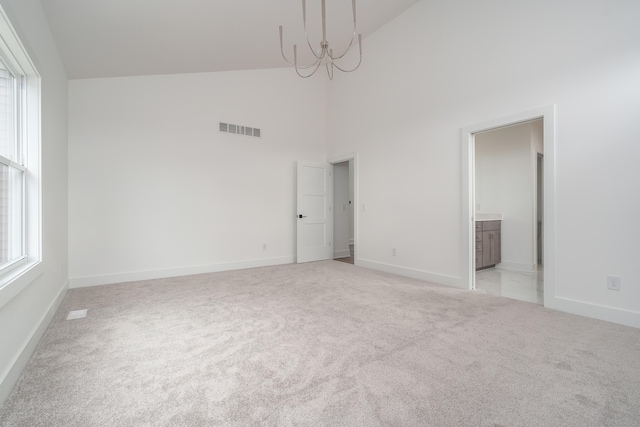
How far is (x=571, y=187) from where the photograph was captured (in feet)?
9.03

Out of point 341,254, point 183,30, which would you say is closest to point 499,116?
point 183,30

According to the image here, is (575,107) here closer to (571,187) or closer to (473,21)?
(571,187)

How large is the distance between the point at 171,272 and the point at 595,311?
5.03 m

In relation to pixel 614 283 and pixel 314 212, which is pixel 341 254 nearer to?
pixel 314 212

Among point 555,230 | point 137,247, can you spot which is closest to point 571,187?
point 555,230

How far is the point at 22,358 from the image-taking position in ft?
5.98

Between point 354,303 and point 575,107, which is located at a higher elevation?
point 575,107

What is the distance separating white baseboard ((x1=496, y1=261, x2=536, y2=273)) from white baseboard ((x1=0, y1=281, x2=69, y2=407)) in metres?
5.98

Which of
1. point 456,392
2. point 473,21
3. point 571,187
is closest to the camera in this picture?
point 456,392

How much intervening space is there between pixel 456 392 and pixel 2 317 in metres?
2.48

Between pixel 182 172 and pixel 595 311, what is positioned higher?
pixel 182 172

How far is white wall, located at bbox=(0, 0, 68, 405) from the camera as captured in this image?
5.62 feet

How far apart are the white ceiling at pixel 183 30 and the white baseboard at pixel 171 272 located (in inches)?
104

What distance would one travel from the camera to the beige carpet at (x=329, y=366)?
1395 millimetres
